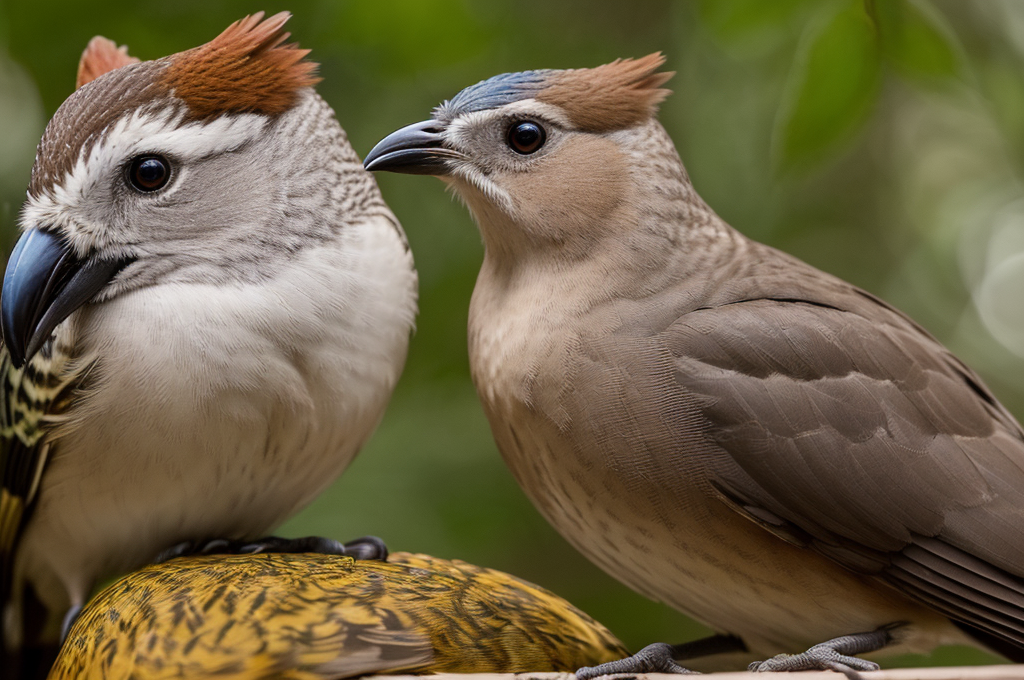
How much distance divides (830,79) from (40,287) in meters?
1.26

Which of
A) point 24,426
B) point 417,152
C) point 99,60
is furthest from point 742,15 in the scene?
point 24,426

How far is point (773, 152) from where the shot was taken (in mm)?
1847

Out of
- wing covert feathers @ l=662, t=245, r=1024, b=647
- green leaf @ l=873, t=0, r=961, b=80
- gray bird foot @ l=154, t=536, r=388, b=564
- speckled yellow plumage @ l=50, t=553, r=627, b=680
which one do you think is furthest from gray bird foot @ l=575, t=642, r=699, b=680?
green leaf @ l=873, t=0, r=961, b=80

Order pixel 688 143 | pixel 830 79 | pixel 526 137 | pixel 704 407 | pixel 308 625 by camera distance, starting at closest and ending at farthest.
Answer: pixel 308 625 < pixel 704 407 < pixel 830 79 < pixel 526 137 < pixel 688 143

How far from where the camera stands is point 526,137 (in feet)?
5.83

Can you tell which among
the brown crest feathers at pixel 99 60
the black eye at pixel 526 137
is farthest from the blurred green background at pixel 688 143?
the black eye at pixel 526 137

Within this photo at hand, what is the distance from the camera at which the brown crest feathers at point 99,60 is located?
181 cm

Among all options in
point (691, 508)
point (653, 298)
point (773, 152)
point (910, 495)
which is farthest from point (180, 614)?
point (773, 152)

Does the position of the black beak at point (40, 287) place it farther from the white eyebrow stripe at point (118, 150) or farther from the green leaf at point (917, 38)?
the green leaf at point (917, 38)

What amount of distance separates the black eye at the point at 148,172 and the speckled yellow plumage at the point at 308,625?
59 centimetres

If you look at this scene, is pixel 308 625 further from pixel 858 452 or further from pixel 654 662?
pixel 858 452

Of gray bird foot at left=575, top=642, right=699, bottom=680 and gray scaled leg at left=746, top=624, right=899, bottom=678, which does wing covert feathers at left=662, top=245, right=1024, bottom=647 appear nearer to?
gray scaled leg at left=746, top=624, right=899, bottom=678

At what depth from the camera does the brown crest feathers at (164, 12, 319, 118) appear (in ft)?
5.26

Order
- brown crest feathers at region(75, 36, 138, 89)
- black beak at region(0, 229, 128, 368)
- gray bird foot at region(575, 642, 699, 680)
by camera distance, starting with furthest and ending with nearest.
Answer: brown crest feathers at region(75, 36, 138, 89) → gray bird foot at region(575, 642, 699, 680) → black beak at region(0, 229, 128, 368)
